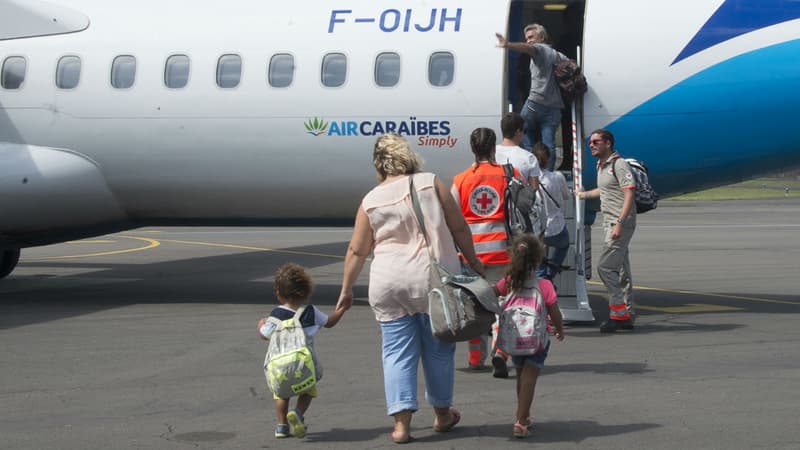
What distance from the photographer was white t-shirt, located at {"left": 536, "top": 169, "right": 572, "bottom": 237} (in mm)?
11031

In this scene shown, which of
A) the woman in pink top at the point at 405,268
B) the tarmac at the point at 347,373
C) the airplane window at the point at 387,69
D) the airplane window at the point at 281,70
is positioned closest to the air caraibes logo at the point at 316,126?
the airplane window at the point at 281,70

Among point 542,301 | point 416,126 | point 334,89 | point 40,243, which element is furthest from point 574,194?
point 40,243

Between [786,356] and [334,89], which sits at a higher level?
[334,89]

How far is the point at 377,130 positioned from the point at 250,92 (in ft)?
5.73

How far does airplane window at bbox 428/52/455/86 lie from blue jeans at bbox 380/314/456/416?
632cm

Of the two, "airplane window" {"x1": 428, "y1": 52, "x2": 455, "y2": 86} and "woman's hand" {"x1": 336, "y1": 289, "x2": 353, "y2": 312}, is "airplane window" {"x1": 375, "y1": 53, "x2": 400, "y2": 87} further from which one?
"woman's hand" {"x1": 336, "y1": 289, "x2": 353, "y2": 312}

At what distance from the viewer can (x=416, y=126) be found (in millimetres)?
13031

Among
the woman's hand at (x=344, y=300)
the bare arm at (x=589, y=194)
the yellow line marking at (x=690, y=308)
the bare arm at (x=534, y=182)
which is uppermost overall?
the bare arm at (x=534, y=182)

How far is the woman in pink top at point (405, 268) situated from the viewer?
701cm

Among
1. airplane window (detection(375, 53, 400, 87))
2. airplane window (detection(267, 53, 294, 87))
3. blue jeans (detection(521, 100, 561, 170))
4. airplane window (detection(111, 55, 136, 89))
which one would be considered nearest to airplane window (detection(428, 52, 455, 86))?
airplane window (detection(375, 53, 400, 87))

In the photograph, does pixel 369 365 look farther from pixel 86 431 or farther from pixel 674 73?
pixel 674 73

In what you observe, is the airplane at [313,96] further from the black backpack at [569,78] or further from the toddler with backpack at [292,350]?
the toddler with backpack at [292,350]

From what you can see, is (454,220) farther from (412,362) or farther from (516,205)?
(516,205)

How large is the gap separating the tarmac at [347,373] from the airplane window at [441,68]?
10.0ft
